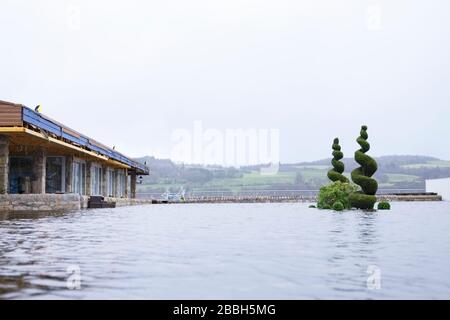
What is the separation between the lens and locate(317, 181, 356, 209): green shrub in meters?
40.7

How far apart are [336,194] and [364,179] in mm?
3216

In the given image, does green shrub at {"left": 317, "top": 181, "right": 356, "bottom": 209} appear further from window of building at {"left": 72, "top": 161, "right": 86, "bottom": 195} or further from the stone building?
window of building at {"left": 72, "top": 161, "right": 86, "bottom": 195}

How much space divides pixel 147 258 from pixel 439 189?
9776 centimetres

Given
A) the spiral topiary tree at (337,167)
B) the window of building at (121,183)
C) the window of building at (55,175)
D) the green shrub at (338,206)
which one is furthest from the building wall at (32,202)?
the window of building at (121,183)

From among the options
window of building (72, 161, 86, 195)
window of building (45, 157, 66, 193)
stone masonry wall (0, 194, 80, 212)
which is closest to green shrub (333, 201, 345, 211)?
stone masonry wall (0, 194, 80, 212)

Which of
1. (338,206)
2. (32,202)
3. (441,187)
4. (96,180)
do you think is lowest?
(338,206)

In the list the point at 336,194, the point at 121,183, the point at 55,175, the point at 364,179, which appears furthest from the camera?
the point at 121,183

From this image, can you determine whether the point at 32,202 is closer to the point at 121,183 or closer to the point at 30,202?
the point at 30,202

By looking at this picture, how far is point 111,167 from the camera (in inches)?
2744

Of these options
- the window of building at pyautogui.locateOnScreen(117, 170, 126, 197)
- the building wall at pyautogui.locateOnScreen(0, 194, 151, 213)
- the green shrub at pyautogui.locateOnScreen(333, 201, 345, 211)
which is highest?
the window of building at pyautogui.locateOnScreen(117, 170, 126, 197)

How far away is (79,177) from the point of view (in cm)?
5403

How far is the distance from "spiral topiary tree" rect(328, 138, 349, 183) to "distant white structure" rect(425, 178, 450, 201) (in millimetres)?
51801

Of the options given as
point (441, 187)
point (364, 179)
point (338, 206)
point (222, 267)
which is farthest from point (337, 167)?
point (441, 187)
